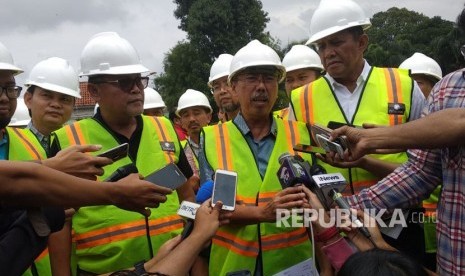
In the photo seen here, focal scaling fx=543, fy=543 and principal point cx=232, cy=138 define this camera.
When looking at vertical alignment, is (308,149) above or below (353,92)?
below

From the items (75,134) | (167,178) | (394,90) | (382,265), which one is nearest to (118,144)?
(75,134)

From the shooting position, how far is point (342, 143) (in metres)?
2.85

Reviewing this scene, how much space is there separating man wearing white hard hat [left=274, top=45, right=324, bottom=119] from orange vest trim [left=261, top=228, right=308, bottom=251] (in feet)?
9.79

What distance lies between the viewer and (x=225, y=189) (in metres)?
2.90

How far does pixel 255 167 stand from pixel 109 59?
1271 millimetres

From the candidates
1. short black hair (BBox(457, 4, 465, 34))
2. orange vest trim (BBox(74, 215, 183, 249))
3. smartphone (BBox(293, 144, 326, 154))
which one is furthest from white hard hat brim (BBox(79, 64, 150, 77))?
short black hair (BBox(457, 4, 465, 34))

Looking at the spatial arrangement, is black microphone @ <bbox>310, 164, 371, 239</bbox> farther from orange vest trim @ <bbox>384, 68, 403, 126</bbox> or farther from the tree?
the tree

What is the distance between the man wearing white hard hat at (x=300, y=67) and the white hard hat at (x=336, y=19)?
2.25 metres

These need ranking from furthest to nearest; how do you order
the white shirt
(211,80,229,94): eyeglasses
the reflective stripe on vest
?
(211,80,229,94): eyeglasses
the white shirt
the reflective stripe on vest

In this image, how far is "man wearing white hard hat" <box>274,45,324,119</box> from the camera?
6410 millimetres

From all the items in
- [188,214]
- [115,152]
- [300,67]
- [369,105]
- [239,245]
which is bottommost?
[239,245]

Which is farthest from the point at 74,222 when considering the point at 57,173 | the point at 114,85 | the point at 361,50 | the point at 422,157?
the point at 361,50

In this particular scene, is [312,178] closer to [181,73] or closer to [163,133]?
[163,133]

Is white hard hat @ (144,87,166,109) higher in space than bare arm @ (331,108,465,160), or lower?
higher
